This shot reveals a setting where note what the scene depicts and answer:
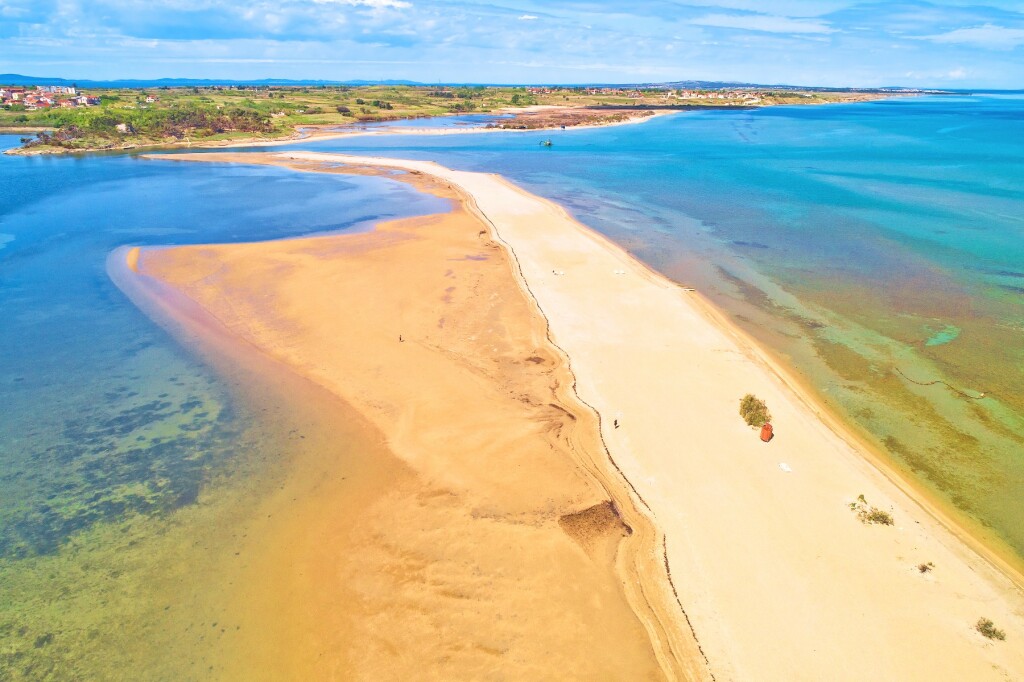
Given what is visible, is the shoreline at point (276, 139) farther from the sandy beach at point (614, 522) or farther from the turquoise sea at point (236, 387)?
the sandy beach at point (614, 522)

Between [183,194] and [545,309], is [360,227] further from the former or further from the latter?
[183,194]

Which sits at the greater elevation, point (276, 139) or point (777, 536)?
point (276, 139)

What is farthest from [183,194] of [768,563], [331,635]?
[768,563]

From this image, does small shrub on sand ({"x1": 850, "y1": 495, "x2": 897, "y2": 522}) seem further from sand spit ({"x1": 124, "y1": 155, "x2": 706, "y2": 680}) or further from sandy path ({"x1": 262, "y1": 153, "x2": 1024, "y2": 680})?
sand spit ({"x1": 124, "y1": 155, "x2": 706, "y2": 680})

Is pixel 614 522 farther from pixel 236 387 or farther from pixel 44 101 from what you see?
pixel 44 101

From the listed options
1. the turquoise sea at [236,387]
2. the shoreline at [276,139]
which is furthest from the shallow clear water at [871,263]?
the shoreline at [276,139]

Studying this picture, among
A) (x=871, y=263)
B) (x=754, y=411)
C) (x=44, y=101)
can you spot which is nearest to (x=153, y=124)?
(x=44, y=101)
